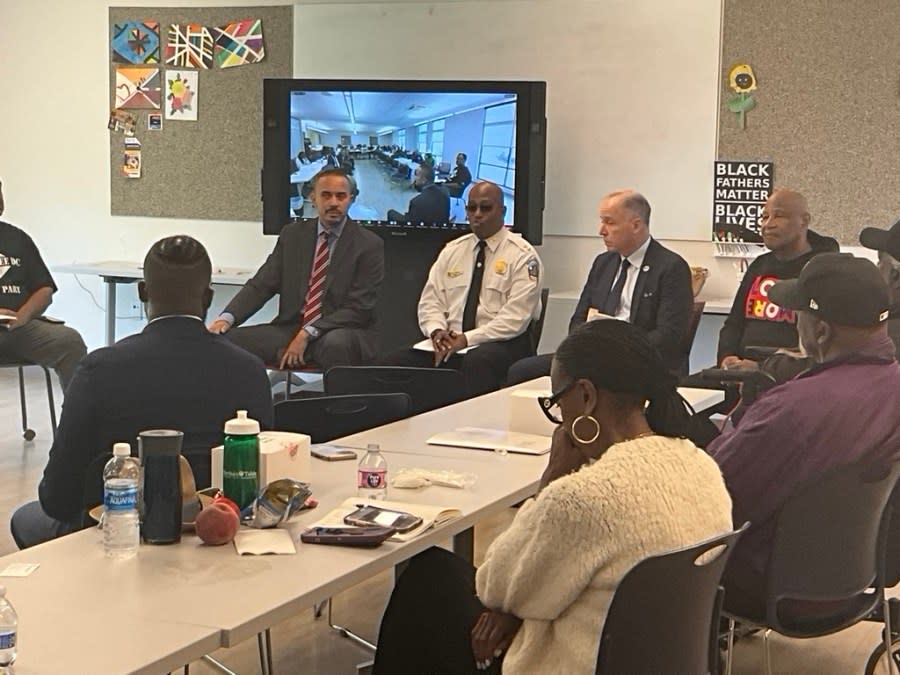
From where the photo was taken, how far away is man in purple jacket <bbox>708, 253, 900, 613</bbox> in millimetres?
2852

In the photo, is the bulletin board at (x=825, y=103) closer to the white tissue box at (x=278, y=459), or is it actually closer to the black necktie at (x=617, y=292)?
the black necktie at (x=617, y=292)

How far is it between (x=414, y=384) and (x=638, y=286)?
1.59 meters

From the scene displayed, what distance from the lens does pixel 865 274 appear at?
3045mm

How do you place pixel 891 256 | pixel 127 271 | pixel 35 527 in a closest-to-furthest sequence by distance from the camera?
1. pixel 35 527
2. pixel 891 256
3. pixel 127 271

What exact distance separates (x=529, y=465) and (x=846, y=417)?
75 centimetres

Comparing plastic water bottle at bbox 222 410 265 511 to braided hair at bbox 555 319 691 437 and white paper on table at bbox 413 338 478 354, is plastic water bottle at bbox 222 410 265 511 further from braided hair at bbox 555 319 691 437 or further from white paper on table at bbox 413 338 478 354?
white paper on table at bbox 413 338 478 354

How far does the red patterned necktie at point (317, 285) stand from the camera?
595cm

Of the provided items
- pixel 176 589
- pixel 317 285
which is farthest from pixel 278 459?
pixel 317 285

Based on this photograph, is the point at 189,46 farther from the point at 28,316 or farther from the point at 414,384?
the point at 414,384

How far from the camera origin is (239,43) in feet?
24.5

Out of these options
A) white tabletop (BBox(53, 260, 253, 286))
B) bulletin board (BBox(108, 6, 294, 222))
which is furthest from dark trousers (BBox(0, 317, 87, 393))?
bulletin board (BBox(108, 6, 294, 222))

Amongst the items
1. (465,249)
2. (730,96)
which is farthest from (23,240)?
(730,96)

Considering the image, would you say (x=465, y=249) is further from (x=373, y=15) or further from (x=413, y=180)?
(x=373, y=15)

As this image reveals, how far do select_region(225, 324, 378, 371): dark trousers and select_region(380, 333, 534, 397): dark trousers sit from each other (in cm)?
13
